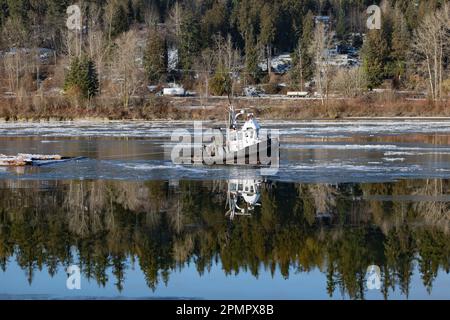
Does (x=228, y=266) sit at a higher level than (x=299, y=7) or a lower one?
lower

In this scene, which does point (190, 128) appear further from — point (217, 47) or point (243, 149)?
point (217, 47)

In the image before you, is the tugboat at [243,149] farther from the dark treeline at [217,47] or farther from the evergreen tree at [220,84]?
the evergreen tree at [220,84]

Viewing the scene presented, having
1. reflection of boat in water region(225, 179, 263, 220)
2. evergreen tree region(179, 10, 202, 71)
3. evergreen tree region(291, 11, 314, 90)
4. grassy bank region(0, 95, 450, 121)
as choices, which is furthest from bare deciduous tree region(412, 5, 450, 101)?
reflection of boat in water region(225, 179, 263, 220)

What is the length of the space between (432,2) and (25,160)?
97000 mm

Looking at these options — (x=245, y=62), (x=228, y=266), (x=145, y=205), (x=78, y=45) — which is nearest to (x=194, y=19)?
(x=245, y=62)

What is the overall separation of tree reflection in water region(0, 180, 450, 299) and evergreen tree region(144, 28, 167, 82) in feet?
255

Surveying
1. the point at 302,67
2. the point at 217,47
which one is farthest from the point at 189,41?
the point at 302,67

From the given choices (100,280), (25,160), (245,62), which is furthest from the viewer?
(245,62)

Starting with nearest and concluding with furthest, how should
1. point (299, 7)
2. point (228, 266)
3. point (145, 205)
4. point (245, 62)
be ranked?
point (228, 266) < point (145, 205) < point (245, 62) < point (299, 7)

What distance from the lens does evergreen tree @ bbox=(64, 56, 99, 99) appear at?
84375mm

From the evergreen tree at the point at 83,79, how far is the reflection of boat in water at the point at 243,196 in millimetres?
54741

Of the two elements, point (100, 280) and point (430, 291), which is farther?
point (100, 280)

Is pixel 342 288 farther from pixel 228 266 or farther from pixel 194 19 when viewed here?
pixel 194 19

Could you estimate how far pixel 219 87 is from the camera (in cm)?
9669
